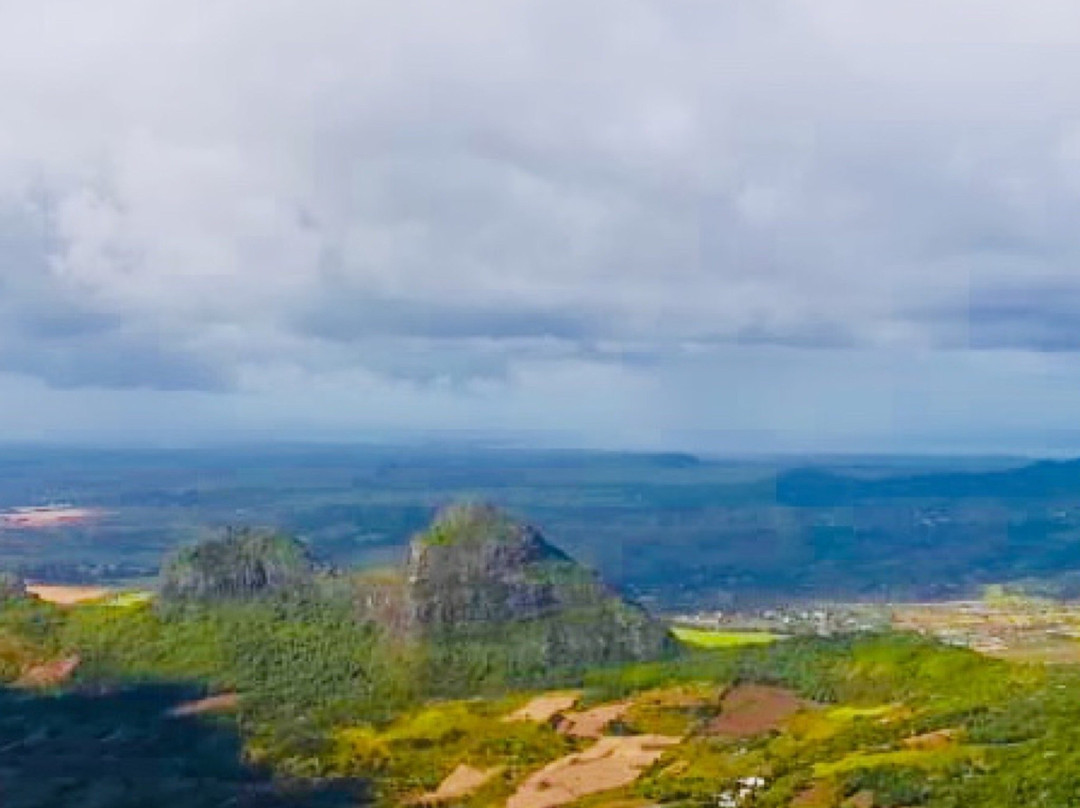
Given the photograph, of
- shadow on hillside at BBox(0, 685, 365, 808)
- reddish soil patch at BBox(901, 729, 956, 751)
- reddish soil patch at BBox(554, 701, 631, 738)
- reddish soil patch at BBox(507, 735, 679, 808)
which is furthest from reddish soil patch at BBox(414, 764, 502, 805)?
reddish soil patch at BBox(901, 729, 956, 751)

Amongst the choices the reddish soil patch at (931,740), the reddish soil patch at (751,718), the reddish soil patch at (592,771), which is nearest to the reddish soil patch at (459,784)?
the reddish soil patch at (592,771)

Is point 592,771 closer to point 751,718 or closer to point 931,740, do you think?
point 751,718

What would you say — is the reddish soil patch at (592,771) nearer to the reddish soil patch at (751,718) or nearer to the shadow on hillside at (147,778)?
the reddish soil patch at (751,718)

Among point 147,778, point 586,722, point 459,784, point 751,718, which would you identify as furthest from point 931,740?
point 147,778

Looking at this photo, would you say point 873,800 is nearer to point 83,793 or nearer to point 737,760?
point 737,760

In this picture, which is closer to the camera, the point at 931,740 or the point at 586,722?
the point at 931,740

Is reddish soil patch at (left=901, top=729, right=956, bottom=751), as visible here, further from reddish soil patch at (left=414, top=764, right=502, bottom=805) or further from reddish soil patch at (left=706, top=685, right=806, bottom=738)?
reddish soil patch at (left=414, top=764, right=502, bottom=805)
